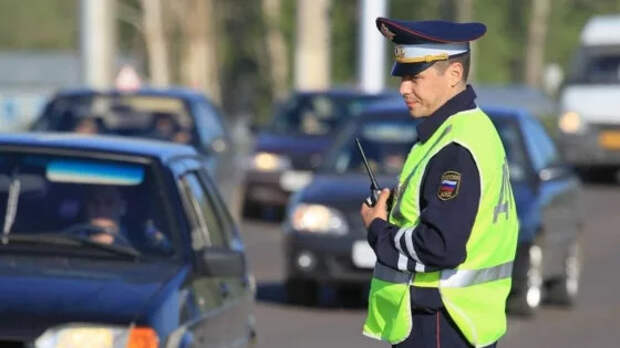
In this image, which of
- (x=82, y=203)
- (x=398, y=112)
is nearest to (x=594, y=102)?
(x=398, y=112)

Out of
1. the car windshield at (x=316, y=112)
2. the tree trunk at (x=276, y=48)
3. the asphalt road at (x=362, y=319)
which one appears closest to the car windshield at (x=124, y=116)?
the asphalt road at (x=362, y=319)

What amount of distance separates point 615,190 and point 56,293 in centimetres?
2540

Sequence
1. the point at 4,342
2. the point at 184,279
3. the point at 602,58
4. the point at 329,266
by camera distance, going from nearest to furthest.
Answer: the point at 4,342, the point at 184,279, the point at 329,266, the point at 602,58

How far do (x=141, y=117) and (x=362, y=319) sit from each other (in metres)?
4.40

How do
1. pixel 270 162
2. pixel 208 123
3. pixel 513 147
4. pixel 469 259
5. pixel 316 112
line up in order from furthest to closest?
pixel 316 112 → pixel 270 162 → pixel 208 123 → pixel 513 147 → pixel 469 259

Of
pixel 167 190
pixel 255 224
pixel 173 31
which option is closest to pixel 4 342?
pixel 167 190

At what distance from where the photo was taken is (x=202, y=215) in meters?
8.34

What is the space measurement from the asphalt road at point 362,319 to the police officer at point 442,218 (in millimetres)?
6249

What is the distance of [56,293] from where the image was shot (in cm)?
697

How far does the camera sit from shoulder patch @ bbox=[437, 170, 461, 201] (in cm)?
557

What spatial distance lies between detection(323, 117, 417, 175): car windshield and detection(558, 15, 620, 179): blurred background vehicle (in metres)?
14.7

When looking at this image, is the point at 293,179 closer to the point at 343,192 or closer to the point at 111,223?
the point at 343,192

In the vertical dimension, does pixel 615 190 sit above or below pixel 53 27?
above

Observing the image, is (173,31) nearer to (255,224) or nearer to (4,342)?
(255,224)
